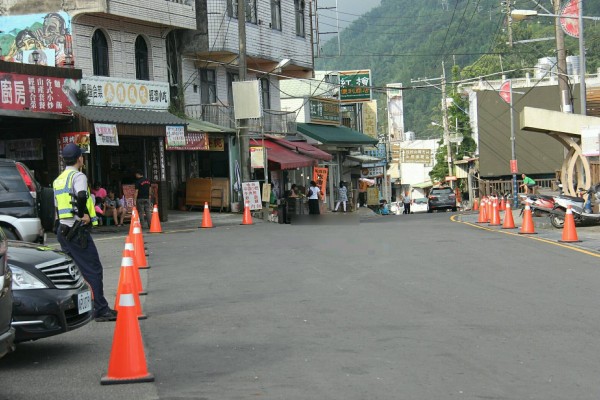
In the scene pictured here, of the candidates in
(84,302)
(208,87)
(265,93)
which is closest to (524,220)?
(84,302)

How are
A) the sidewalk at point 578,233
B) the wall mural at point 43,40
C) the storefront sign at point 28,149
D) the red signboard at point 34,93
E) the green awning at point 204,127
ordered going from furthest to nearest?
the green awning at point 204,127 → the wall mural at point 43,40 → the storefront sign at point 28,149 → the red signboard at point 34,93 → the sidewalk at point 578,233

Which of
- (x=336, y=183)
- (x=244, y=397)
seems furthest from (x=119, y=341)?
(x=336, y=183)

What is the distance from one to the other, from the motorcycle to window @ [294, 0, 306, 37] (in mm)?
21230

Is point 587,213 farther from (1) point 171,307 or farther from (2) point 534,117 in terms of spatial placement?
(1) point 171,307

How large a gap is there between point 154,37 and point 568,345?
2628cm

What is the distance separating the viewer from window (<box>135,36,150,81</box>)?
104 ft

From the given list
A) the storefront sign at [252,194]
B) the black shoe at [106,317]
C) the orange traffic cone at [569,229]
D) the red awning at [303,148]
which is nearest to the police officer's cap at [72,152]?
the black shoe at [106,317]

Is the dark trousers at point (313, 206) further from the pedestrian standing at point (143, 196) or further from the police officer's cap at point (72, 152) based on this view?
the police officer's cap at point (72, 152)

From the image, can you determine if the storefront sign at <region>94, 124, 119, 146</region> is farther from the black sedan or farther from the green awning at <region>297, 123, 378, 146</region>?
the green awning at <region>297, 123, 378, 146</region>

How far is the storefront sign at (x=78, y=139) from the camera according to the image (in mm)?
25281

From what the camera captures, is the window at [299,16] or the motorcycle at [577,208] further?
the window at [299,16]

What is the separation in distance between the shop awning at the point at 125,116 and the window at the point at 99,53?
1.73 meters

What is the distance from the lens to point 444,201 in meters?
56.7

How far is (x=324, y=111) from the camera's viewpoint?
1916 inches
